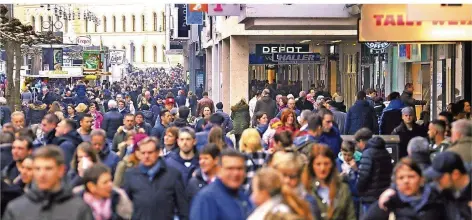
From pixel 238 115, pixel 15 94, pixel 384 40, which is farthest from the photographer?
pixel 15 94

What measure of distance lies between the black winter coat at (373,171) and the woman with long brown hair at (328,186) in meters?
2.51

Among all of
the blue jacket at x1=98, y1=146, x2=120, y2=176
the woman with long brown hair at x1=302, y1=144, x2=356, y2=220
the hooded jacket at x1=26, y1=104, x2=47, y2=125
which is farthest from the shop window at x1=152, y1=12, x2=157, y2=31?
the woman with long brown hair at x1=302, y1=144, x2=356, y2=220

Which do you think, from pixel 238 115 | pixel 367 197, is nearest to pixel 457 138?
pixel 367 197

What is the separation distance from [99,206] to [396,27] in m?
10.9

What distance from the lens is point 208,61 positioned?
5669 cm

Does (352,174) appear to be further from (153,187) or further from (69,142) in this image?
(69,142)

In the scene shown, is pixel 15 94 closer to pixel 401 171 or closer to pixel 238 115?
pixel 238 115

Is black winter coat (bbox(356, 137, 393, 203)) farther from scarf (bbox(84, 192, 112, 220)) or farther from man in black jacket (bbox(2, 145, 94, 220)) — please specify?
man in black jacket (bbox(2, 145, 94, 220))

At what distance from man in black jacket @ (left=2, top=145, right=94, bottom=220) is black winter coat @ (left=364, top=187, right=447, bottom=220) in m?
2.22

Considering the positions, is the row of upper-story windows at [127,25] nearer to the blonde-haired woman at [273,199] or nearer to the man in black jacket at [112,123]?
the man in black jacket at [112,123]

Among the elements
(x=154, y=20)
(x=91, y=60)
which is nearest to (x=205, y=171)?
(x=91, y=60)

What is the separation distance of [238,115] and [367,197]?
1197 centimetres

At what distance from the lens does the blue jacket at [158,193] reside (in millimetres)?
10992

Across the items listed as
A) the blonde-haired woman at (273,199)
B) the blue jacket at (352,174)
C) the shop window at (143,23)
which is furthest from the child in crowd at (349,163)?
the shop window at (143,23)
